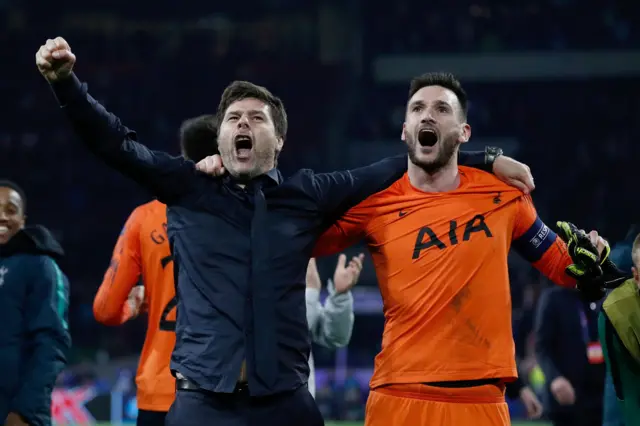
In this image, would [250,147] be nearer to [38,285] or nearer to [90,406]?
[38,285]

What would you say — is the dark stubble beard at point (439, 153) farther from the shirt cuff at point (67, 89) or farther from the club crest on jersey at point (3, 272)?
the club crest on jersey at point (3, 272)

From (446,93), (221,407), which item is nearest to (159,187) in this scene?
(221,407)

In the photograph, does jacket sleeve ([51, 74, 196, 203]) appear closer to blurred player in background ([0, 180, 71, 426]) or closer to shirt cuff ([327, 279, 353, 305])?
blurred player in background ([0, 180, 71, 426])

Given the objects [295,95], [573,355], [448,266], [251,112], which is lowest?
[573,355]

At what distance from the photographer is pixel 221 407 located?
3.25m

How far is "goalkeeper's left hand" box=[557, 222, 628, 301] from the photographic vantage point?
12.0ft

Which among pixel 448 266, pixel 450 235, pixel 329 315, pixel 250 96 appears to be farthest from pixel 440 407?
pixel 329 315

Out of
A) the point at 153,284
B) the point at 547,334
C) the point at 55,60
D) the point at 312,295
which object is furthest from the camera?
the point at 547,334

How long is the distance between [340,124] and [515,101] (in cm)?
412

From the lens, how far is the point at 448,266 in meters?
3.66

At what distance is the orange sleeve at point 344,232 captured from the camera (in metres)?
3.78

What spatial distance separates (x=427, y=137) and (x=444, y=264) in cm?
51

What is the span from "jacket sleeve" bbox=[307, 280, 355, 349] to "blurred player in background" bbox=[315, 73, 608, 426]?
3.89 feet

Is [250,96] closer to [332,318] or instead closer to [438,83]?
[438,83]
